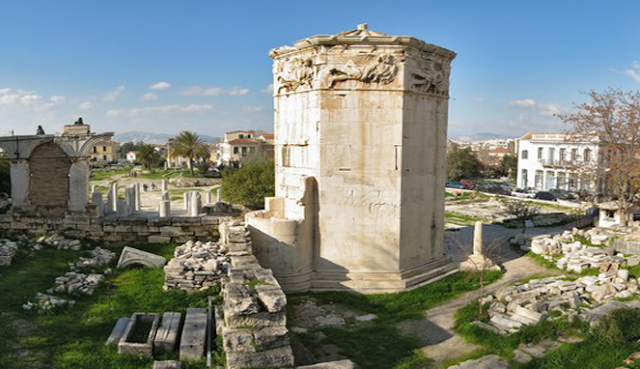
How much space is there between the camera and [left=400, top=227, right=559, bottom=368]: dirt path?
8094mm

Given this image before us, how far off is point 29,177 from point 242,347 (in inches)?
437

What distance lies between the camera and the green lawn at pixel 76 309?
655cm

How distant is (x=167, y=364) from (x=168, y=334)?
88cm

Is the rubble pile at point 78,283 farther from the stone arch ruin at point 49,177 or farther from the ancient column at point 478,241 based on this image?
the ancient column at point 478,241

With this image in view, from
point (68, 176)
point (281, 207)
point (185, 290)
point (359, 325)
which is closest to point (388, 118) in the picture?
point (281, 207)

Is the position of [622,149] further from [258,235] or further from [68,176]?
[68,176]

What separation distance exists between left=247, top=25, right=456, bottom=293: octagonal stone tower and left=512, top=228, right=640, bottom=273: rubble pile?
447cm

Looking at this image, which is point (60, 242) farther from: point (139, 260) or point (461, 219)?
point (461, 219)

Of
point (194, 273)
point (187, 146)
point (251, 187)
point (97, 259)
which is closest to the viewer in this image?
point (194, 273)

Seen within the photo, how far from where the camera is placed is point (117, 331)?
717cm

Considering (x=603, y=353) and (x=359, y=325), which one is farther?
(x=359, y=325)

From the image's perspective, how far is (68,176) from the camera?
14211mm

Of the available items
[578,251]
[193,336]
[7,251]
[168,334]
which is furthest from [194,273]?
[578,251]

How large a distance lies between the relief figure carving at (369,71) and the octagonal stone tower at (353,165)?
23mm
